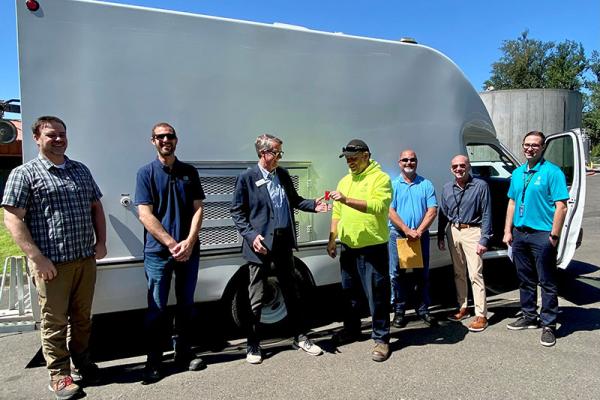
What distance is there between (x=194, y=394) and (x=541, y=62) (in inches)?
2532

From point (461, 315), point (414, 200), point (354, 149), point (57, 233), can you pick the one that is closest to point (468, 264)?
point (461, 315)

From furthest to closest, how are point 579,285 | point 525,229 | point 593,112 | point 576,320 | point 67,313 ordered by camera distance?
1. point 593,112
2. point 579,285
3. point 576,320
4. point 525,229
5. point 67,313

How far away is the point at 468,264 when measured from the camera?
14.0ft

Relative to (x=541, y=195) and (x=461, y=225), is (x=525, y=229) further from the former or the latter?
(x=461, y=225)

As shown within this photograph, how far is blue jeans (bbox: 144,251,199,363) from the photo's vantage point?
126 inches

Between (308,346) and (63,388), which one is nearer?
(63,388)

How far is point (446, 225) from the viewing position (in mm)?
4508

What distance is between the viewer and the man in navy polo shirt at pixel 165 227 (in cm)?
315

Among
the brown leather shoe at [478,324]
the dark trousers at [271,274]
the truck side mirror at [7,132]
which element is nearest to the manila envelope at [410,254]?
the brown leather shoe at [478,324]

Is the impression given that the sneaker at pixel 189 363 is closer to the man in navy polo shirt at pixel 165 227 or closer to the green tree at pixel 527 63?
the man in navy polo shirt at pixel 165 227

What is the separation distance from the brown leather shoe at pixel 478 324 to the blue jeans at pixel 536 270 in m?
0.41

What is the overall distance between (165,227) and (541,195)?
11.0 feet

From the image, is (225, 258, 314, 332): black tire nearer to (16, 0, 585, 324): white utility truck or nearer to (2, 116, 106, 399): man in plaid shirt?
(16, 0, 585, 324): white utility truck

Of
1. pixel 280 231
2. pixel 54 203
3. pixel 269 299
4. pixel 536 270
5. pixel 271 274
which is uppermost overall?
pixel 54 203
